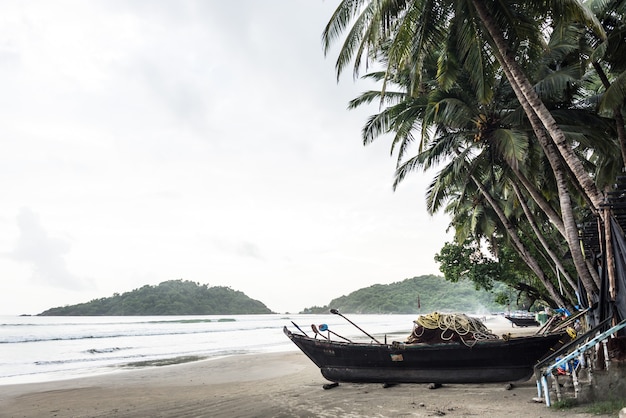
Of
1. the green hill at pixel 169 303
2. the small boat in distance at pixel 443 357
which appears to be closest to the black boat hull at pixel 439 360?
the small boat in distance at pixel 443 357

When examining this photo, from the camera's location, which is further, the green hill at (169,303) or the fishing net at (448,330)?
the green hill at (169,303)

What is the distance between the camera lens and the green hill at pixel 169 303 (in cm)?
10481

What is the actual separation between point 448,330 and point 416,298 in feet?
465

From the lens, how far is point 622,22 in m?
11.1

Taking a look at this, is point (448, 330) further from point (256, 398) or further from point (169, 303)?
point (169, 303)

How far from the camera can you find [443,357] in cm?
879

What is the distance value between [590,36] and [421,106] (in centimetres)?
Result: 508

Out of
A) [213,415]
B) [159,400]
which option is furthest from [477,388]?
[159,400]

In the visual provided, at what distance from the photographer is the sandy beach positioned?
7.18 m

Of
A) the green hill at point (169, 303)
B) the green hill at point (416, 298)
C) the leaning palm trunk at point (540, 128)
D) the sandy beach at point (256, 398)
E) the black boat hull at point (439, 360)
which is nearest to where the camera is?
the sandy beach at point (256, 398)

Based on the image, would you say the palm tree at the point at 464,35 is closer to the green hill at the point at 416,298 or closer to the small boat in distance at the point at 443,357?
the small boat in distance at the point at 443,357

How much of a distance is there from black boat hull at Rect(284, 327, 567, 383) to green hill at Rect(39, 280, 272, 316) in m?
102

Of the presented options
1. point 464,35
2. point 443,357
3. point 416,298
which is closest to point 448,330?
point 443,357

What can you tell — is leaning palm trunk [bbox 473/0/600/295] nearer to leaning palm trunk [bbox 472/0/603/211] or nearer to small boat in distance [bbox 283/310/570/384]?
leaning palm trunk [bbox 472/0/603/211]
